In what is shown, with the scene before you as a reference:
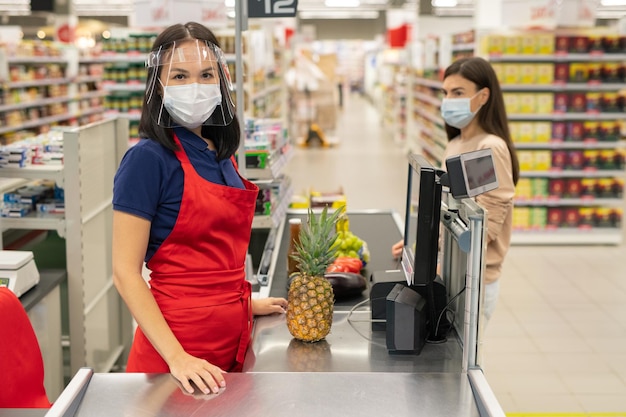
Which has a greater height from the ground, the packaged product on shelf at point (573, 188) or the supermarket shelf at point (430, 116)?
the supermarket shelf at point (430, 116)

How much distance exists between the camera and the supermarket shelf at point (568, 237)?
779 centimetres

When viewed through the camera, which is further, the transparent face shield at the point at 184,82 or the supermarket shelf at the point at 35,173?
the supermarket shelf at the point at 35,173

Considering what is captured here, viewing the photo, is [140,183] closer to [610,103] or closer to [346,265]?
[346,265]

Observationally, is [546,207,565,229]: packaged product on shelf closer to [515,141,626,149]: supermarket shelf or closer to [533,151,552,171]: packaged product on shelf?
[533,151,552,171]: packaged product on shelf

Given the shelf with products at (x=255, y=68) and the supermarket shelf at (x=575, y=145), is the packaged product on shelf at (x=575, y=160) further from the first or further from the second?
the shelf with products at (x=255, y=68)

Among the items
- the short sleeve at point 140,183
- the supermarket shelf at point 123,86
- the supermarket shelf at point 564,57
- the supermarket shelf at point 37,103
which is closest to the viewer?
the short sleeve at point 140,183

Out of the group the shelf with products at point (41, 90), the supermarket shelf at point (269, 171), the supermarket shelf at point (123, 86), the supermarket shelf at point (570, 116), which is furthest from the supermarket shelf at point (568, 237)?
the shelf with products at point (41, 90)

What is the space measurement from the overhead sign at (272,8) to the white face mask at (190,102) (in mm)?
1431

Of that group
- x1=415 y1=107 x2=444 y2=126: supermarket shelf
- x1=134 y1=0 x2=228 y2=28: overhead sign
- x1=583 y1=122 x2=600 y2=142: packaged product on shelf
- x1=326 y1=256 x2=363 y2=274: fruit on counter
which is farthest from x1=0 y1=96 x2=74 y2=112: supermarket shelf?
x1=326 y1=256 x2=363 y2=274: fruit on counter

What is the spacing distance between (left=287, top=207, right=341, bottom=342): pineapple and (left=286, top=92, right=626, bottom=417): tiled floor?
219 centimetres

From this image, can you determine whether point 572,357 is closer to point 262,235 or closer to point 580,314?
point 580,314

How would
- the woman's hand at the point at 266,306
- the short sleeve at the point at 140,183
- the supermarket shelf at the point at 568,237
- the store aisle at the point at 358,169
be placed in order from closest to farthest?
the short sleeve at the point at 140,183 → the woman's hand at the point at 266,306 → the supermarket shelf at the point at 568,237 → the store aisle at the point at 358,169

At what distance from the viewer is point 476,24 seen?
31.0ft

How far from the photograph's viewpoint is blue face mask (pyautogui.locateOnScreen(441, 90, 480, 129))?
324 centimetres
